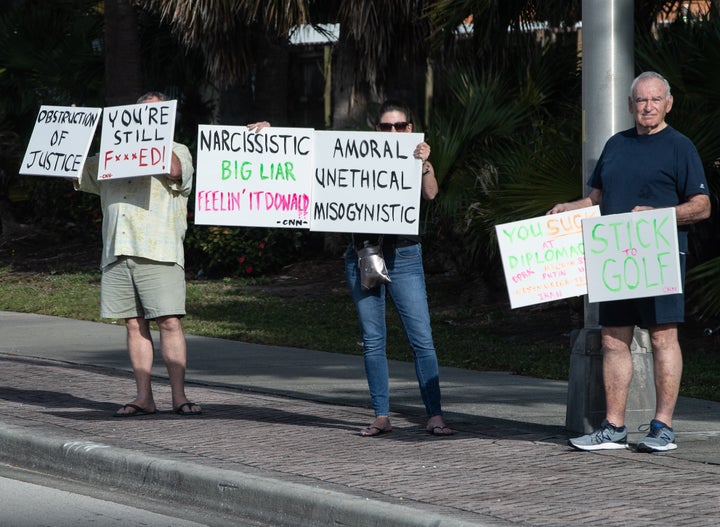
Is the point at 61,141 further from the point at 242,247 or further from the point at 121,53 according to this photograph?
the point at 121,53

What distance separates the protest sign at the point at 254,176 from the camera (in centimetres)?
750

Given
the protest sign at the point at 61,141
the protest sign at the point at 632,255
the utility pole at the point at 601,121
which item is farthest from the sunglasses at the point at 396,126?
the protest sign at the point at 61,141

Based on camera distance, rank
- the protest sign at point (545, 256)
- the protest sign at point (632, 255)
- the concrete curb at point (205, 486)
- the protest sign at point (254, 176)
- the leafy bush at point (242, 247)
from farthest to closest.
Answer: the leafy bush at point (242, 247) → the protest sign at point (254, 176) → the protest sign at point (545, 256) → the protest sign at point (632, 255) → the concrete curb at point (205, 486)

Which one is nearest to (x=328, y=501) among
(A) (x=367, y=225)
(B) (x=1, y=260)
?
(A) (x=367, y=225)

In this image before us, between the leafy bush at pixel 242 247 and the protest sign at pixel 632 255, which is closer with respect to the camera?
the protest sign at pixel 632 255

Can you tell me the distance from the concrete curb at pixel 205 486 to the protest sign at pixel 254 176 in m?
1.51

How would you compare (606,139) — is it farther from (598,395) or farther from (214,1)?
(214,1)

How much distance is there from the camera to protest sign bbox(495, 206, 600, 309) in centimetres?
678

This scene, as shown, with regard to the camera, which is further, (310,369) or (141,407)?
(310,369)

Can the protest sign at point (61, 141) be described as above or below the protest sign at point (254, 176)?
above

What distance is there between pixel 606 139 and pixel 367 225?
1.41 metres

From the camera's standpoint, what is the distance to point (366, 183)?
732 centimetres

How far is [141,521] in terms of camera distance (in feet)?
19.4

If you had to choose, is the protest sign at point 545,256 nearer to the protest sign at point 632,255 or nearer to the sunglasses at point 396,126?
the protest sign at point 632,255
